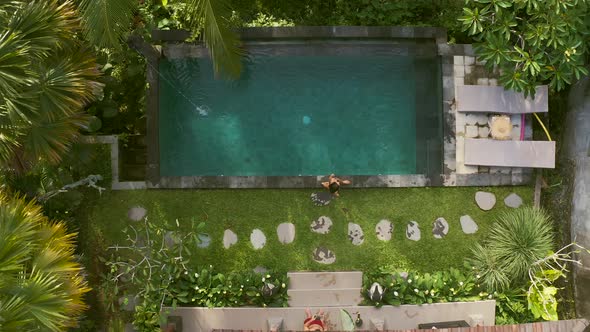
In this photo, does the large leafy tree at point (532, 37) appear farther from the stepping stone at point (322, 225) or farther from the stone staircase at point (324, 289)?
the stone staircase at point (324, 289)

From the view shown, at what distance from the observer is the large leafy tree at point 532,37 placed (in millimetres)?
6664

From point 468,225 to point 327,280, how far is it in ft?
9.03

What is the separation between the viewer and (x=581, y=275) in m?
7.90

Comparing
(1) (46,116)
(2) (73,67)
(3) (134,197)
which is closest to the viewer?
(1) (46,116)

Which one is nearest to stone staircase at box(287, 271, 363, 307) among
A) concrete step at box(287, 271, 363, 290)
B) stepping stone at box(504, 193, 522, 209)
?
concrete step at box(287, 271, 363, 290)

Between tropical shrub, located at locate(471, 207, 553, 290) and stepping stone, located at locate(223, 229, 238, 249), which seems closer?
tropical shrub, located at locate(471, 207, 553, 290)

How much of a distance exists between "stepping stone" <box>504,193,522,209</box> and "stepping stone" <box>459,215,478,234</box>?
725mm

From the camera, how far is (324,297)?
8039 millimetres

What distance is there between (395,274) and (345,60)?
13.2 ft

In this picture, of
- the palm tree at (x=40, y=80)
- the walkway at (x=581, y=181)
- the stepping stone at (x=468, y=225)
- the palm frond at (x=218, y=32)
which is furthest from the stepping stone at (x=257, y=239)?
the walkway at (x=581, y=181)

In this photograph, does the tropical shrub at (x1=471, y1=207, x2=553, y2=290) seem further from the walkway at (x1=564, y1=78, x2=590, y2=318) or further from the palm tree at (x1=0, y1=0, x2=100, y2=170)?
the palm tree at (x1=0, y1=0, x2=100, y2=170)

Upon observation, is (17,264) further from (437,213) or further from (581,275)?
(581,275)

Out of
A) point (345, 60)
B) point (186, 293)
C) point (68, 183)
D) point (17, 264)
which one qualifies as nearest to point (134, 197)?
point (68, 183)

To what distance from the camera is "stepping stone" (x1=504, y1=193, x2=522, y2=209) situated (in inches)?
333
